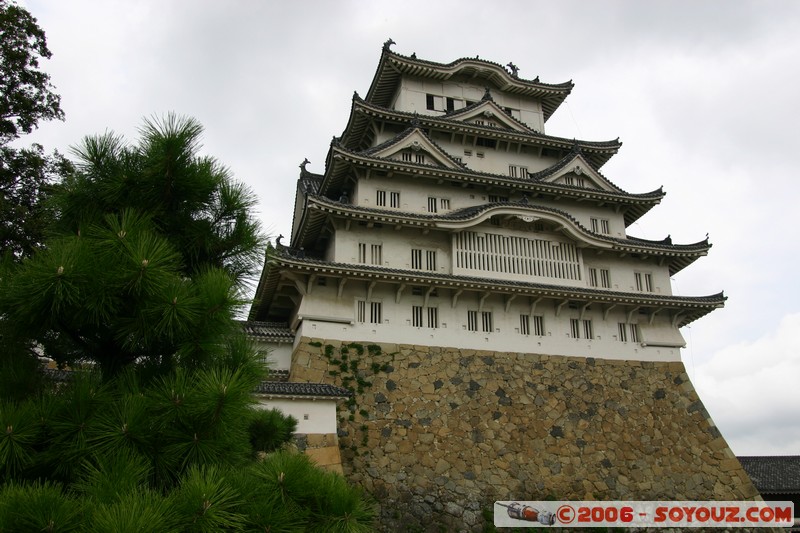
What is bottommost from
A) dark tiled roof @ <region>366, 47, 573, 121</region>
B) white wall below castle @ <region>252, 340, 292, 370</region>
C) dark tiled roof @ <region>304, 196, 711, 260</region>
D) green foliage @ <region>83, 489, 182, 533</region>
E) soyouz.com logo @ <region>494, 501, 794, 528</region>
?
soyouz.com logo @ <region>494, 501, 794, 528</region>

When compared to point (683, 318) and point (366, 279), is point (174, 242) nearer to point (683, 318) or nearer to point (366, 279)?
point (366, 279)

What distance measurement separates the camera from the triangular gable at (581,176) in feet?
86.0

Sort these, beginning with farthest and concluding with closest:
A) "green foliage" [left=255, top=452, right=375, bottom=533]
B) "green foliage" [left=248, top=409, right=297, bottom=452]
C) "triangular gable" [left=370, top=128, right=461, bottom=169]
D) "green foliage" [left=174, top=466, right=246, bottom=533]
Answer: "triangular gable" [left=370, top=128, right=461, bottom=169] < "green foliage" [left=248, top=409, right=297, bottom=452] < "green foliage" [left=255, top=452, right=375, bottom=533] < "green foliage" [left=174, top=466, right=246, bottom=533]

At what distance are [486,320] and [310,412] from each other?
811 cm

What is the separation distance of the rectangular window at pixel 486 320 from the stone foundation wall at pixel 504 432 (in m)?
0.93

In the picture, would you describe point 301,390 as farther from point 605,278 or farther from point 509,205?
point 605,278

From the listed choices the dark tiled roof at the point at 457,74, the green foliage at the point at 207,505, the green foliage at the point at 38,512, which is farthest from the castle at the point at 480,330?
the green foliage at the point at 38,512

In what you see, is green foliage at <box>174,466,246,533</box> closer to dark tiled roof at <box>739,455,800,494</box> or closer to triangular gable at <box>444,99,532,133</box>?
triangular gable at <box>444,99,532,133</box>

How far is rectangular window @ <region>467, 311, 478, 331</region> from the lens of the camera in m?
21.8

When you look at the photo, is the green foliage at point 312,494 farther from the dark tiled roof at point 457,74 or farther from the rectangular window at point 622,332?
the dark tiled roof at point 457,74

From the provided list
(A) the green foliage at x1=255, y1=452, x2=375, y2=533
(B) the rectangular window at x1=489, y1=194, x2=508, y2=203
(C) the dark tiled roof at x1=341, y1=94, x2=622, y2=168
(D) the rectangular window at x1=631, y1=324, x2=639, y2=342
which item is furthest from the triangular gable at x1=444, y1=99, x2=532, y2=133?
(A) the green foliage at x1=255, y1=452, x2=375, y2=533

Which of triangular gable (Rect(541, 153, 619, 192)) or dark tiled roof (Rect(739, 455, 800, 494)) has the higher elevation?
triangular gable (Rect(541, 153, 619, 192))

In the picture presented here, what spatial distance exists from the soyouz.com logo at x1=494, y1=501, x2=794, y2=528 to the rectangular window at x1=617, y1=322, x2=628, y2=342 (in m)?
5.70

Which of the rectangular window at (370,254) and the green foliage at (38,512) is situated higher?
the rectangular window at (370,254)
